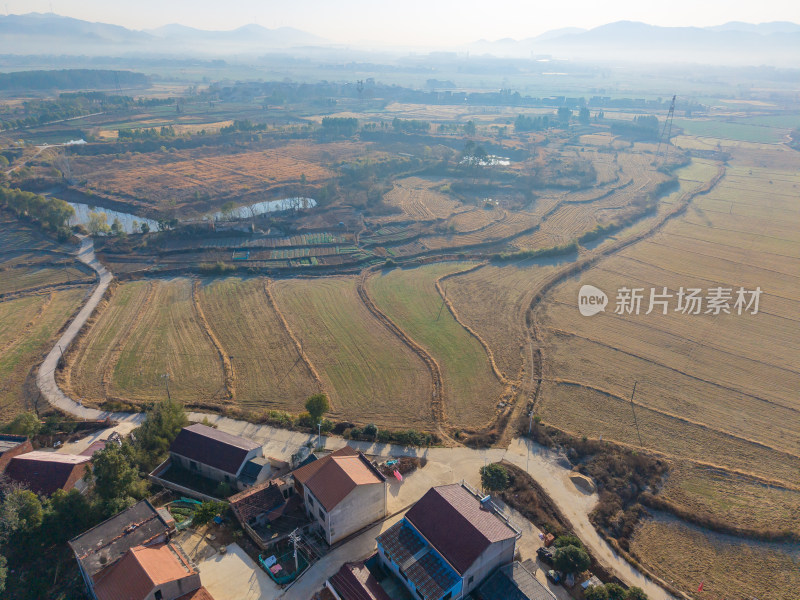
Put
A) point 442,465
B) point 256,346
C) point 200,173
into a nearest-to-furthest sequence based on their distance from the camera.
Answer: point 442,465 < point 256,346 < point 200,173

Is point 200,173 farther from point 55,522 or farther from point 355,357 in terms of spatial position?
point 55,522

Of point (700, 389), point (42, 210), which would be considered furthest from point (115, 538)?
point (42, 210)

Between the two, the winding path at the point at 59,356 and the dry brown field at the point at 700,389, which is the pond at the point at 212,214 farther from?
the dry brown field at the point at 700,389

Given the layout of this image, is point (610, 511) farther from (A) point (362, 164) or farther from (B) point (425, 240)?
(A) point (362, 164)

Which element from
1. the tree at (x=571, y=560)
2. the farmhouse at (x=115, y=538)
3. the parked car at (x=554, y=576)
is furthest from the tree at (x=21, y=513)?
the tree at (x=571, y=560)

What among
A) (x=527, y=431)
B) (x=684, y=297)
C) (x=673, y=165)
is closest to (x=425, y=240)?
(x=684, y=297)
